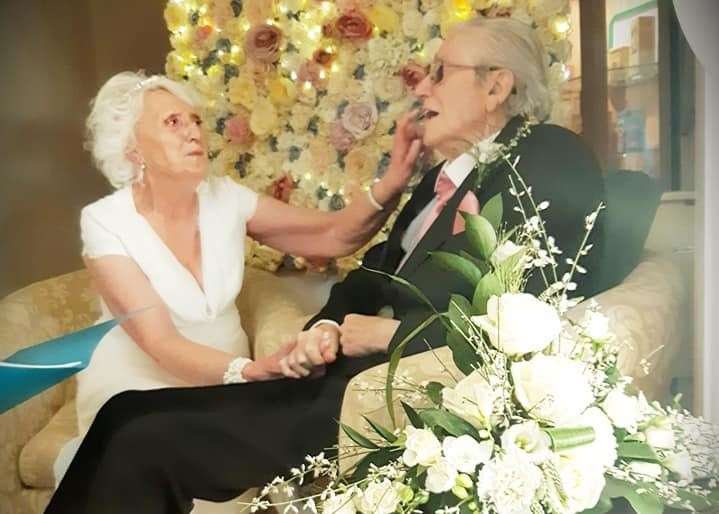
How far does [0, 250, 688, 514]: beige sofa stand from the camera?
1455 mm

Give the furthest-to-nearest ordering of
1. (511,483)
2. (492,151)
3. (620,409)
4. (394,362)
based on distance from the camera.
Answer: (492,151)
(394,362)
(620,409)
(511,483)

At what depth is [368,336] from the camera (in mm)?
1456

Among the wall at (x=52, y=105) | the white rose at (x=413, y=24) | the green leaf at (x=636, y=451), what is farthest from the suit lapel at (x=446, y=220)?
the wall at (x=52, y=105)

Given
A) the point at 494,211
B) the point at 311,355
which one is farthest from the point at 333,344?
the point at 494,211

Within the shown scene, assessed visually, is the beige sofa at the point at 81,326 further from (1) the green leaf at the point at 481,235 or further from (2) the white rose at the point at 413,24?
(2) the white rose at the point at 413,24

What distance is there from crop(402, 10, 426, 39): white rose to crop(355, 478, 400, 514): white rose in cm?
74

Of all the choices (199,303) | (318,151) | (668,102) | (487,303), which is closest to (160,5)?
(318,151)

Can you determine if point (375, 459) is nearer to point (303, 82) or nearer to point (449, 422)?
point (449, 422)

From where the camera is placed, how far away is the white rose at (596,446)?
1199 millimetres

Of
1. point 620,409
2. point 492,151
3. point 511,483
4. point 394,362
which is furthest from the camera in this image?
point 492,151

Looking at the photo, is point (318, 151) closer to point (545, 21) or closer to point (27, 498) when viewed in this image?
point (545, 21)

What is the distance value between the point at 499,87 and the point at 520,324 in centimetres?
46

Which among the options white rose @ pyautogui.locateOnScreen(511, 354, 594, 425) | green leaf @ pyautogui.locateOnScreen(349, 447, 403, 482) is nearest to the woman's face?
green leaf @ pyautogui.locateOnScreen(349, 447, 403, 482)

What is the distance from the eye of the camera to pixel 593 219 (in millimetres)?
1372
